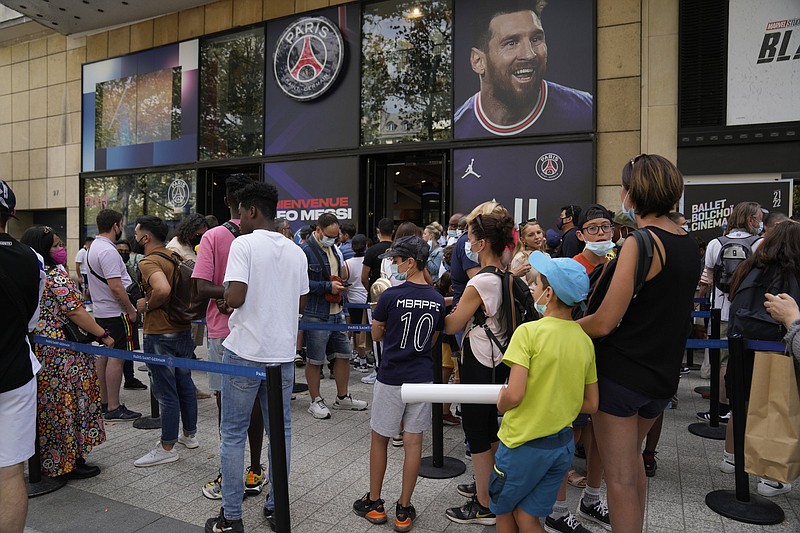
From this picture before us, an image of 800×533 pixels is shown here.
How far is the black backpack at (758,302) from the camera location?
402cm

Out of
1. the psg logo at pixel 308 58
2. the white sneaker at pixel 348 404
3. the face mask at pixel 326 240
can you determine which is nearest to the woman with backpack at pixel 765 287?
the white sneaker at pixel 348 404

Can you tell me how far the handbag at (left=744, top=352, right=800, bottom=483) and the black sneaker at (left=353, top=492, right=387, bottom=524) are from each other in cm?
246

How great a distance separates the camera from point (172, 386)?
467cm

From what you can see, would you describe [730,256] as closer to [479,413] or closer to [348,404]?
[479,413]

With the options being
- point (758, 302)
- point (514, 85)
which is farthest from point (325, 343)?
point (514, 85)

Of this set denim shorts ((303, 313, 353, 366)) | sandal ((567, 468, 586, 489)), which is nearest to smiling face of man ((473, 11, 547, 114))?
denim shorts ((303, 313, 353, 366))

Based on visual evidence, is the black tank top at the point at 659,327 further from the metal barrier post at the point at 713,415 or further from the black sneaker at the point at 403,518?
the metal barrier post at the point at 713,415

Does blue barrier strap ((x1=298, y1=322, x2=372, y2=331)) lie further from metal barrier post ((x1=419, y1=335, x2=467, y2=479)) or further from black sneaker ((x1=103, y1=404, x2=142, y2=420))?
black sneaker ((x1=103, y1=404, x2=142, y2=420))

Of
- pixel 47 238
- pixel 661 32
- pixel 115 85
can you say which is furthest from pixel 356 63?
pixel 47 238

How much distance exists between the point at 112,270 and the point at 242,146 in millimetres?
8949

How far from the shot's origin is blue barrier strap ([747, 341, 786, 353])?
3885mm

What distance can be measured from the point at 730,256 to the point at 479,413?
4.34 metres

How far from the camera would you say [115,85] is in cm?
1578

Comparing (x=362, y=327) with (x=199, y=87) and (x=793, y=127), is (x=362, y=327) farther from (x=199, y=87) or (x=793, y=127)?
(x=199, y=87)
